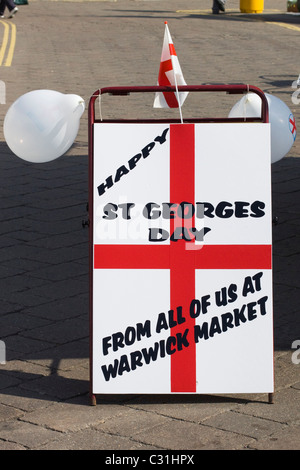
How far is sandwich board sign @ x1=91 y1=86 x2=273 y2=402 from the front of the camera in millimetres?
4156

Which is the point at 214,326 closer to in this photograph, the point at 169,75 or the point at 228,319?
the point at 228,319

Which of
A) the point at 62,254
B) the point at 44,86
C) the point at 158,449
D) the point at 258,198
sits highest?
the point at 44,86

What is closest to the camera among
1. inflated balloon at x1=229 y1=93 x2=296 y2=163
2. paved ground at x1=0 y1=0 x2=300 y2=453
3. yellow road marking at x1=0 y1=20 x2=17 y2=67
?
paved ground at x1=0 y1=0 x2=300 y2=453

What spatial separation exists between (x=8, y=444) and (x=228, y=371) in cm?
106

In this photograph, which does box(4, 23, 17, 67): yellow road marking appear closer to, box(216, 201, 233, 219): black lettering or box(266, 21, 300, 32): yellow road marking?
box(266, 21, 300, 32): yellow road marking

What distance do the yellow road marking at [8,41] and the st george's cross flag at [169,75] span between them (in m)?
12.7

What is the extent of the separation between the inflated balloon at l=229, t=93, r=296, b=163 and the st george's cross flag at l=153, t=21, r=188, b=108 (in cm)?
33

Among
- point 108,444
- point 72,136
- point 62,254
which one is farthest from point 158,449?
point 62,254

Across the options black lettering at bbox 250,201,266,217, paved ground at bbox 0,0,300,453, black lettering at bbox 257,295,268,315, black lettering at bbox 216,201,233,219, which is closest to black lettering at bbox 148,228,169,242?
black lettering at bbox 216,201,233,219

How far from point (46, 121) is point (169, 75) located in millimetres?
648

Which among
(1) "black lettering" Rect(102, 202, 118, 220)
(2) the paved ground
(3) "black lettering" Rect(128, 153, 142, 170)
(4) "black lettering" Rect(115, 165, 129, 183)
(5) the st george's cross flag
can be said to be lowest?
(2) the paved ground

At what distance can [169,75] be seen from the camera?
4.47m

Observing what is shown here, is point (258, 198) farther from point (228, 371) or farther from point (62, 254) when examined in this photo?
point (62, 254)

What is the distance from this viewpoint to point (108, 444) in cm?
375
